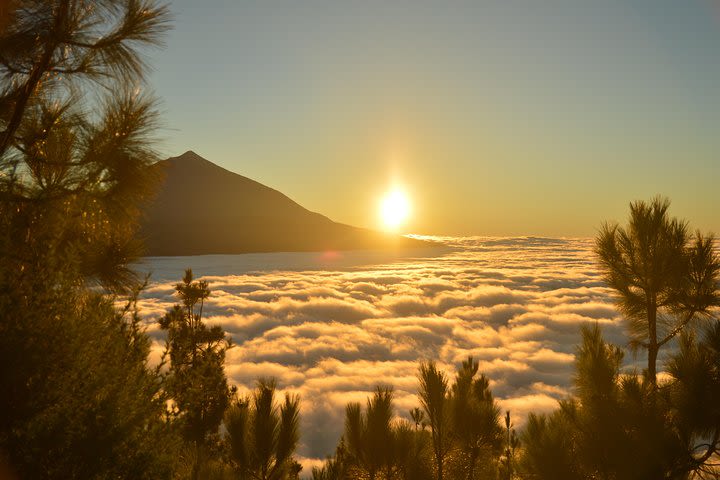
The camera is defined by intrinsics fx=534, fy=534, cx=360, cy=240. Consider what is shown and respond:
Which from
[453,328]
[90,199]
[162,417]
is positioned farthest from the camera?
[453,328]

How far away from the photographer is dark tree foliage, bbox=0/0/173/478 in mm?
5602

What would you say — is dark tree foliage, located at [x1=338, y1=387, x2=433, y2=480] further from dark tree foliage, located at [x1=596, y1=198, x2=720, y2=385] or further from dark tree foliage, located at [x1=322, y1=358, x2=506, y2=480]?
dark tree foliage, located at [x1=596, y1=198, x2=720, y2=385]

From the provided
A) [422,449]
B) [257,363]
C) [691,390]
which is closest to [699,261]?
[691,390]

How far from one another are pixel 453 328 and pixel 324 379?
193 ft

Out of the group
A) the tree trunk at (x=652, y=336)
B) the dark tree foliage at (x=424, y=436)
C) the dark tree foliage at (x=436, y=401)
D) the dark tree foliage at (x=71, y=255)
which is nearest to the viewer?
the dark tree foliage at (x=71, y=255)

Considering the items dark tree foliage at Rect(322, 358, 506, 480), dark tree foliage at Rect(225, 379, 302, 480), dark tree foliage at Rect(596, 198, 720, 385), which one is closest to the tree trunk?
dark tree foliage at Rect(596, 198, 720, 385)

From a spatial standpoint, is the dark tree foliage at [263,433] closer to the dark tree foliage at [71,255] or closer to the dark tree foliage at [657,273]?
the dark tree foliage at [71,255]

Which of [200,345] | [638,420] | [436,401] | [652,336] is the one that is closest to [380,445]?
[436,401]

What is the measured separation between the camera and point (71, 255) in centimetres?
600

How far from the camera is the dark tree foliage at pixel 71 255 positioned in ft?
18.4

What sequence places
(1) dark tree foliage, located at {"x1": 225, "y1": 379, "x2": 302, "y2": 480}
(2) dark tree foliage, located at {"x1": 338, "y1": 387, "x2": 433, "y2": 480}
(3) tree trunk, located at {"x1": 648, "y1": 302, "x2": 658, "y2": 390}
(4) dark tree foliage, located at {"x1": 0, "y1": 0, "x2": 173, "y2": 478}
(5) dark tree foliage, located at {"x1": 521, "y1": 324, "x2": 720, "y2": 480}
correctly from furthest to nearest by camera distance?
1. (3) tree trunk, located at {"x1": 648, "y1": 302, "x2": 658, "y2": 390}
2. (2) dark tree foliage, located at {"x1": 338, "y1": 387, "x2": 433, "y2": 480}
3. (1) dark tree foliage, located at {"x1": 225, "y1": 379, "x2": 302, "y2": 480}
4. (5) dark tree foliage, located at {"x1": 521, "y1": 324, "x2": 720, "y2": 480}
5. (4) dark tree foliage, located at {"x1": 0, "y1": 0, "x2": 173, "y2": 478}

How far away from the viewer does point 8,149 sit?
723cm

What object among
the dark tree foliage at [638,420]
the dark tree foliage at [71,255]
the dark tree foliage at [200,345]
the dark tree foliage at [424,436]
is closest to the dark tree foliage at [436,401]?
the dark tree foliage at [424,436]

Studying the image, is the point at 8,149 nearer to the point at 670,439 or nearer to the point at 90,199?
the point at 90,199
